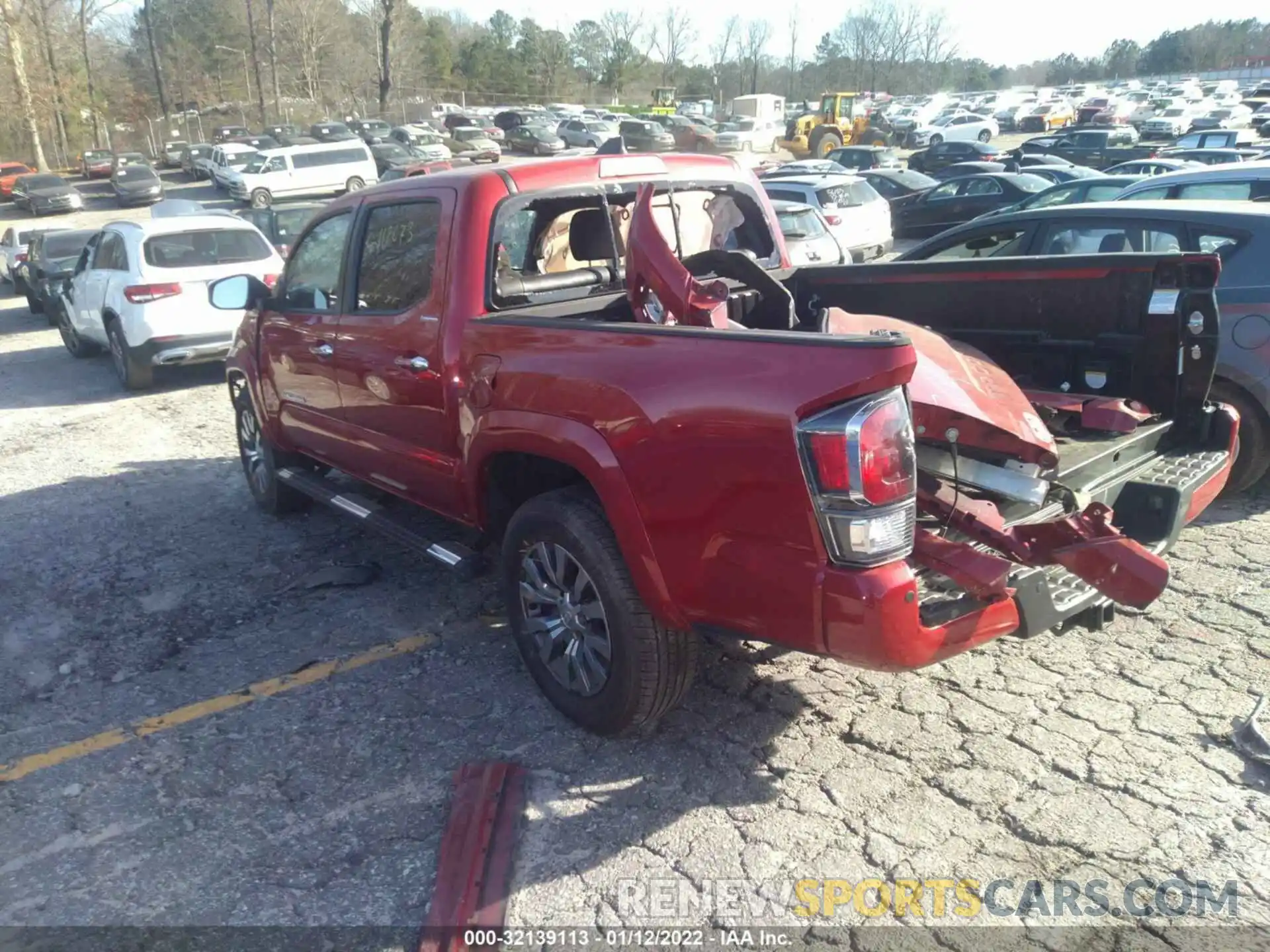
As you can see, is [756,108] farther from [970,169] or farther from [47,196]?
[47,196]

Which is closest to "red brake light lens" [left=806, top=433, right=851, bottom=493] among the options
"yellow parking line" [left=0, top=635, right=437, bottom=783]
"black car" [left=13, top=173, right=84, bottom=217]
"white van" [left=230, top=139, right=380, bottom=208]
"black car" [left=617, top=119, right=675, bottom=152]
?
"yellow parking line" [left=0, top=635, right=437, bottom=783]

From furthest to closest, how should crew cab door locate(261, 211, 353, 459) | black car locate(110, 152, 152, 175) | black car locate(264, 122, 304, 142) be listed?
black car locate(264, 122, 304, 142) < black car locate(110, 152, 152, 175) < crew cab door locate(261, 211, 353, 459)

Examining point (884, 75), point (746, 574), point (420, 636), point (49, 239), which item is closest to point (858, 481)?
point (746, 574)

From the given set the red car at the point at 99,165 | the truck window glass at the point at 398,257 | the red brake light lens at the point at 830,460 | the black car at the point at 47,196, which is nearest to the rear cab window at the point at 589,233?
the truck window glass at the point at 398,257

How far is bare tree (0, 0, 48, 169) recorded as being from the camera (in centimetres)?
5212

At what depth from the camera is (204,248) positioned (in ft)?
36.3

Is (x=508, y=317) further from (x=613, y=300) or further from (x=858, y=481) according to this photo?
(x=858, y=481)

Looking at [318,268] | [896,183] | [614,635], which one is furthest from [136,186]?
[614,635]

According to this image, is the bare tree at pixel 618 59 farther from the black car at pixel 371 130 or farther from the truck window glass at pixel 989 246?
the truck window glass at pixel 989 246

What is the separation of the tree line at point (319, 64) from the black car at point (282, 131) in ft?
9.99

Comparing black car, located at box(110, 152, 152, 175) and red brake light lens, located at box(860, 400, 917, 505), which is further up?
red brake light lens, located at box(860, 400, 917, 505)

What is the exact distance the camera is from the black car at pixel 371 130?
4912cm

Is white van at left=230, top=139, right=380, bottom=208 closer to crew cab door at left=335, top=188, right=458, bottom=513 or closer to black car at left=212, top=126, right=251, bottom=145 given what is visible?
black car at left=212, top=126, right=251, bottom=145

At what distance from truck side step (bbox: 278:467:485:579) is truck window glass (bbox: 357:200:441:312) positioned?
3.35 feet
